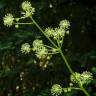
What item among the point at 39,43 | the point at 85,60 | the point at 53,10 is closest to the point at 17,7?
the point at 53,10

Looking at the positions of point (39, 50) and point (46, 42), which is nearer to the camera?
point (39, 50)

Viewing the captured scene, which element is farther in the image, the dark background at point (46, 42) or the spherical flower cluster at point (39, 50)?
the dark background at point (46, 42)

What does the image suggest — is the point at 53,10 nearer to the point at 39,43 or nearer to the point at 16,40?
the point at 16,40

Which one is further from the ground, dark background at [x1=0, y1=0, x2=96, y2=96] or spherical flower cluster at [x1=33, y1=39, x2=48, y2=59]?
dark background at [x1=0, y1=0, x2=96, y2=96]

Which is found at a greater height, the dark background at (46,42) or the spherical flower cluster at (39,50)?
the dark background at (46,42)

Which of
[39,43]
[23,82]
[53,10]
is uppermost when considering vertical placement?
[53,10]

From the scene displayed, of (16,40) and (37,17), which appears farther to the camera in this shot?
(37,17)

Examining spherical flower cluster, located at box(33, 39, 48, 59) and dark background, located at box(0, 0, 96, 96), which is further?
dark background, located at box(0, 0, 96, 96)

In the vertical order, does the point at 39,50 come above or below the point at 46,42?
below
